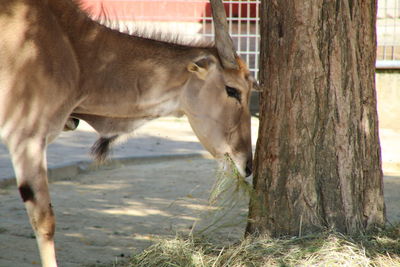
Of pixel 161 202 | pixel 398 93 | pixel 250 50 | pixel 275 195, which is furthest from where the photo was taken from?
pixel 250 50

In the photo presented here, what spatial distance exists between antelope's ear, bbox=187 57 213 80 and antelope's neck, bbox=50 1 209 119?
0.26 feet

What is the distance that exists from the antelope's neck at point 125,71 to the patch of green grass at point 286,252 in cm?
91

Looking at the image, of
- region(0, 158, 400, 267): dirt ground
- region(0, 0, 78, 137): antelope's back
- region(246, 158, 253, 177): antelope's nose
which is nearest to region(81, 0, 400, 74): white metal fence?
region(0, 158, 400, 267): dirt ground

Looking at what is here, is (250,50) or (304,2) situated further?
(250,50)

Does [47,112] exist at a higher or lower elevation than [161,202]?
higher

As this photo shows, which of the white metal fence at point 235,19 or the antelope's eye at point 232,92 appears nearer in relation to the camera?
the antelope's eye at point 232,92

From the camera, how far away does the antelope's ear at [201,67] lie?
187 inches

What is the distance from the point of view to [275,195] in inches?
180

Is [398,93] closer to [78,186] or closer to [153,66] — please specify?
[78,186]

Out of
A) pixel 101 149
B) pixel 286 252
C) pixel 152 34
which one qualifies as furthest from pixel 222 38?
pixel 286 252

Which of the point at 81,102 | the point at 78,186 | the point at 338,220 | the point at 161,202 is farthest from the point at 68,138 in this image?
the point at 338,220

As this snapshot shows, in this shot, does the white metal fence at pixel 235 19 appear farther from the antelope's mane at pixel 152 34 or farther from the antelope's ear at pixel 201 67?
the antelope's ear at pixel 201 67

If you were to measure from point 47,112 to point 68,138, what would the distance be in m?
5.28

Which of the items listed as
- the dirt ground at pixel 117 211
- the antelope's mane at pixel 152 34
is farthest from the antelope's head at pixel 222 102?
the dirt ground at pixel 117 211
